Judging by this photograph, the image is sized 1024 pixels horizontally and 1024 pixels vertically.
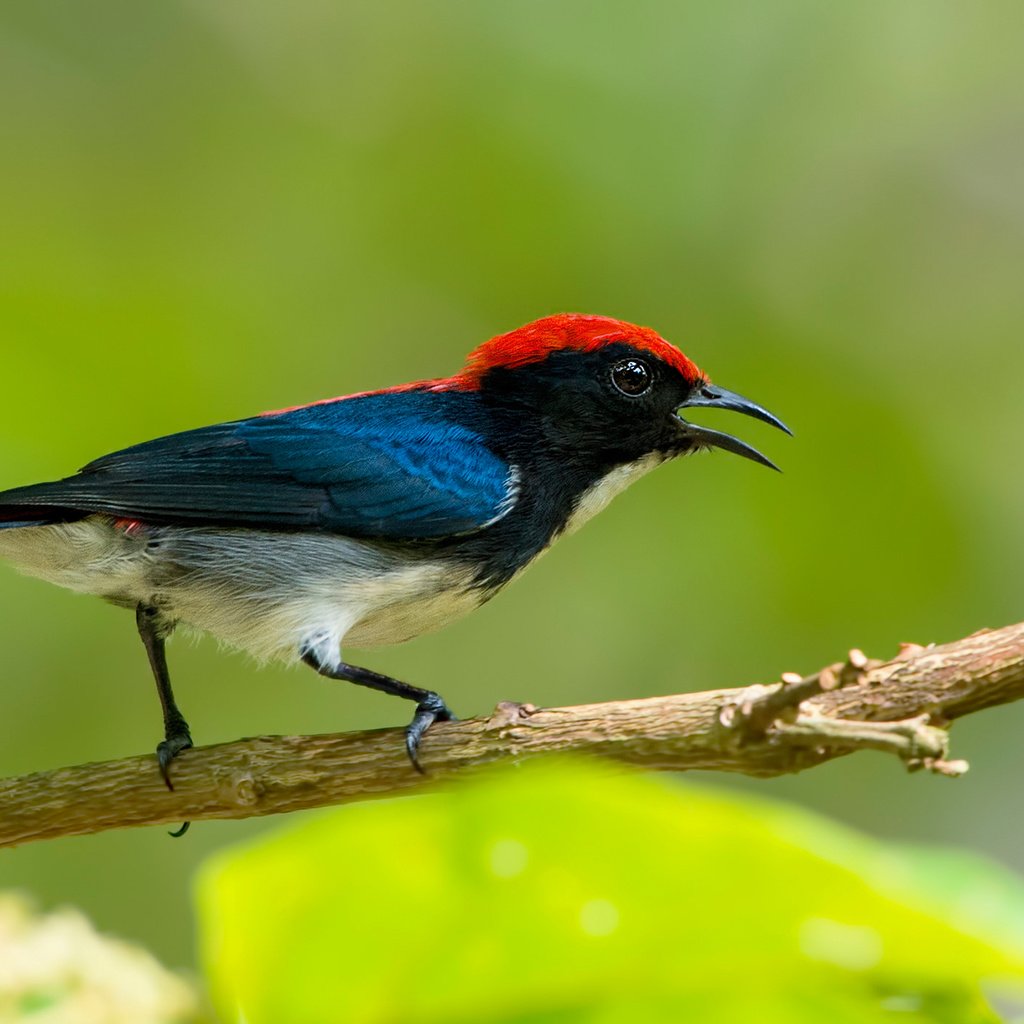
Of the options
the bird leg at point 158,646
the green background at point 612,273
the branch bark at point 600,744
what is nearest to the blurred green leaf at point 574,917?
the branch bark at point 600,744

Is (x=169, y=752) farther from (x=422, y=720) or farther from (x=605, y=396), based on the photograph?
(x=605, y=396)

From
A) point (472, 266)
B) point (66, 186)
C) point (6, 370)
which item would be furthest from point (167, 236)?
point (472, 266)

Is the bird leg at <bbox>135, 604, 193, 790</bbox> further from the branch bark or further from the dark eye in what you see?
the dark eye

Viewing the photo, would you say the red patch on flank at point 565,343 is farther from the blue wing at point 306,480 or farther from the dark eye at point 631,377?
the blue wing at point 306,480

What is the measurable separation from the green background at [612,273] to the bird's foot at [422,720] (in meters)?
2.65

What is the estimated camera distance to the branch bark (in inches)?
90.7

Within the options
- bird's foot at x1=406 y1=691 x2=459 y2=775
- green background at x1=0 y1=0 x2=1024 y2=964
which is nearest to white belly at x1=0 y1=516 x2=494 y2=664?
bird's foot at x1=406 y1=691 x2=459 y2=775

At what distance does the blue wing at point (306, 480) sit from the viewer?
399cm

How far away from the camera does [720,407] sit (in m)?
4.48

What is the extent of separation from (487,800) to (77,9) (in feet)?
19.2

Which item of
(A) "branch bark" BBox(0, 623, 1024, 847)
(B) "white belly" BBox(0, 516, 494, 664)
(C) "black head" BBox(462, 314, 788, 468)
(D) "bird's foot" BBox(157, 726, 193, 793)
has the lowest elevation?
(A) "branch bark" BBox(0, 623, 1024, 847)

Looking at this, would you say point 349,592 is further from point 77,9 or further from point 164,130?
point 77,9

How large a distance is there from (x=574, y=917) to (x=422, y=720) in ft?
6.57

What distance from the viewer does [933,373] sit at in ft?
20.7
